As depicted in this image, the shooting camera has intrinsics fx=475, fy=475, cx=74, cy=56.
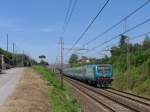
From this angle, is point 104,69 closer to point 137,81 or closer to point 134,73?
point 134,73

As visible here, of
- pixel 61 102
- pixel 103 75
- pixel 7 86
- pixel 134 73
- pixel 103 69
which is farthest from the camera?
pixel 103 69

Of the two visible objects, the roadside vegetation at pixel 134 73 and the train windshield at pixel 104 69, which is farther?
the train windshield at pixel 104 69

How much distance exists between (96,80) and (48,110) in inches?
1524

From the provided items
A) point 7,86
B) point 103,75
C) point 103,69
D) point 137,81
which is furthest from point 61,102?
point 103,69

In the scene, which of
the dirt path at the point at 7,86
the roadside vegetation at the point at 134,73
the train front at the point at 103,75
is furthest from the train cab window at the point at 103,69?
the dirt path at the point at 7,86

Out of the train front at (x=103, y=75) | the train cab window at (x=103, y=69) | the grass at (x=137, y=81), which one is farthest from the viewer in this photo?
the train cab window at (x=103, y=69)

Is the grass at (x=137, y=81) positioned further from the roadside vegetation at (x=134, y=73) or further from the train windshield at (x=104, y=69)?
the train windshield at (x=104, y=69)

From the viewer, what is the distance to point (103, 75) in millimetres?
58281

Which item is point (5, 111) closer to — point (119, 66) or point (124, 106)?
point (124, 106)

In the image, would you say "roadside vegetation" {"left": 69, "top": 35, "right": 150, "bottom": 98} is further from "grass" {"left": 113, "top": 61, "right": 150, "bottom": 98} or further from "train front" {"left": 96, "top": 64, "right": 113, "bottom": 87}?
"train front" {"left": 96, "top": 64, "right": 113, "bottom": 87}

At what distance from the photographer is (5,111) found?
1792 centimetres

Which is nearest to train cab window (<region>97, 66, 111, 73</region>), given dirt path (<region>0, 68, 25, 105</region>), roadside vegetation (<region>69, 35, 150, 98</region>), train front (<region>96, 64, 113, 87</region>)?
train front (<region>96, 64, 113, 87</region>)

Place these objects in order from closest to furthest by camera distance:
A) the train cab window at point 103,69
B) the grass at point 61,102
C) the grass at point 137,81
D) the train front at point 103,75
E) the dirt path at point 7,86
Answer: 1. the grass at point 61,102
2. the dirt path at point 7,86
3. the grass at point 137,81
4. the train front at point 103,75
5. the train cab window at point 103,69

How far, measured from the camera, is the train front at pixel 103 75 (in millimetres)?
57781
